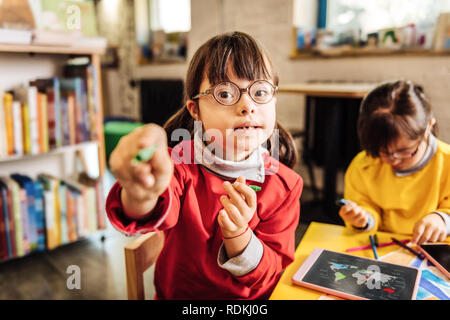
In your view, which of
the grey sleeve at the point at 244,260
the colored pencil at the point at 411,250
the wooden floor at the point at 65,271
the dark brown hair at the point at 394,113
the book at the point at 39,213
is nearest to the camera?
the grey sleeve at the point at 244,260

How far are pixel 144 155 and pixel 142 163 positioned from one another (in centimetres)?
2

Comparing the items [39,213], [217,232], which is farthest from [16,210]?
[217,232]

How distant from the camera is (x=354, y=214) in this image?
2.38ft

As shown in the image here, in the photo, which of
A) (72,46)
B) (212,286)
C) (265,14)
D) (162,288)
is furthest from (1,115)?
(265,14)

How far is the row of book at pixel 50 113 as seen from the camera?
157 centimetres

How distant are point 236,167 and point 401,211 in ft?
1.90

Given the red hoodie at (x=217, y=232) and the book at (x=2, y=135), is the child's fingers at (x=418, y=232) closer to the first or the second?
the red hoodie at (x=217, y=232)

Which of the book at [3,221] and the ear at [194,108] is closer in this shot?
the ear at [194,108]

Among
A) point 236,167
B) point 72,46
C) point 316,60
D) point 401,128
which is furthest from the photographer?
point 316,60

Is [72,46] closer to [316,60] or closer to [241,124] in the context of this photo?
[241,124]

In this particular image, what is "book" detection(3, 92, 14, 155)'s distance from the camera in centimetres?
153

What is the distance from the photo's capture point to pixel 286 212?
1.94ft

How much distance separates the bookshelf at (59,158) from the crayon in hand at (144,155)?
5.05ft

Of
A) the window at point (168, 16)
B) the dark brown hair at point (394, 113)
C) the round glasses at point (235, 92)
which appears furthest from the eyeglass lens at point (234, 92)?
the window at point (168, 16)
